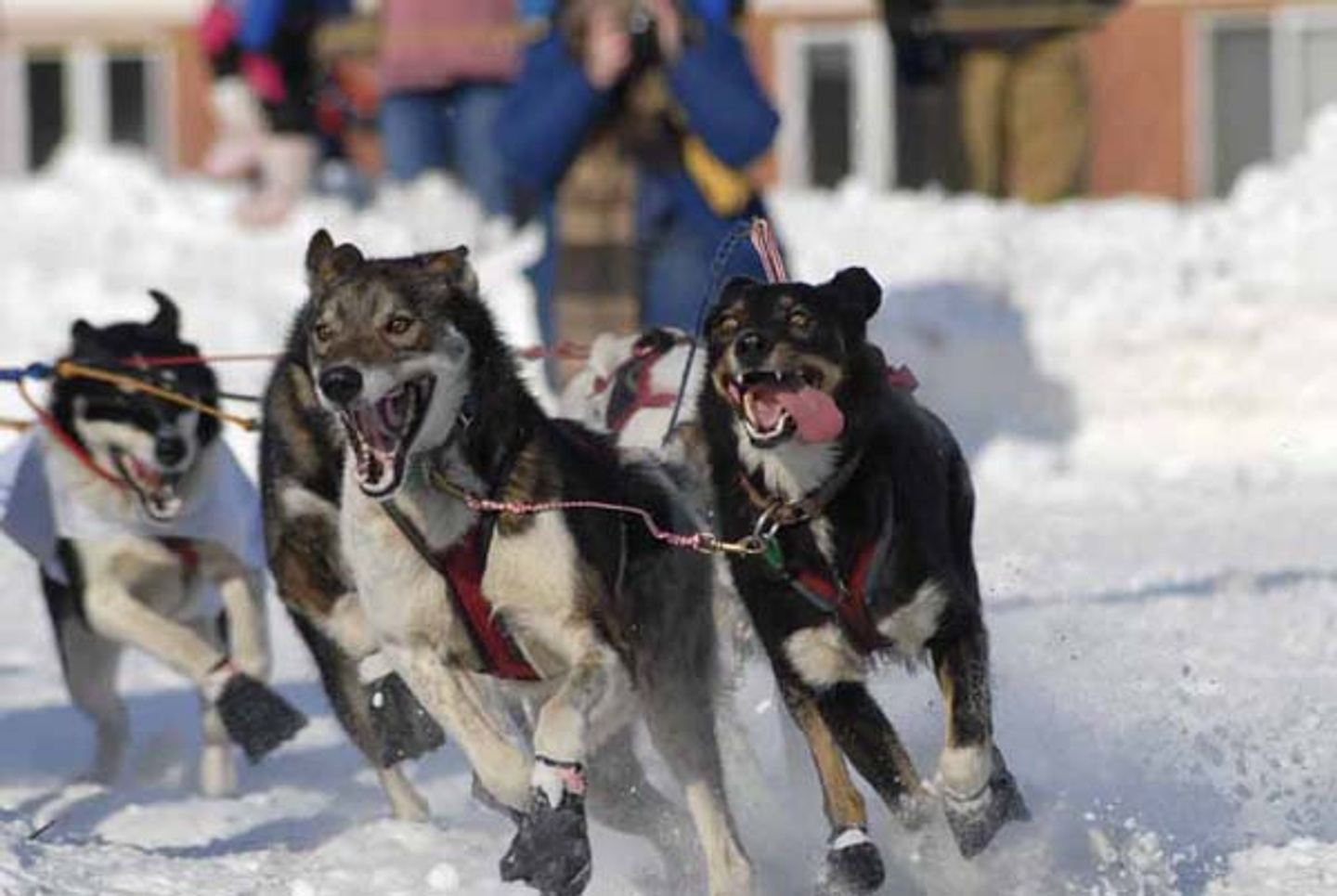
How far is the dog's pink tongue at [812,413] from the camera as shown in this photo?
5.43 m

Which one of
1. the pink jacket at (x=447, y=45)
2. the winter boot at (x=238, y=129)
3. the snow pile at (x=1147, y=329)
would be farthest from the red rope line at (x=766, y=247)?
the winter boot at (x=238, y=129)

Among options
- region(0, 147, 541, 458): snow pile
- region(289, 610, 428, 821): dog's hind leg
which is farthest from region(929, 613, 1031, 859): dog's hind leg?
region(0, 147, 541, 458): snow pile

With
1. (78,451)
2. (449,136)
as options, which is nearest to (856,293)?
(78,451)

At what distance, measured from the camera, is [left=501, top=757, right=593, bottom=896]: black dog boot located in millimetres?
5219

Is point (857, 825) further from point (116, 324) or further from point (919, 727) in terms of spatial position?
point (116, 324)

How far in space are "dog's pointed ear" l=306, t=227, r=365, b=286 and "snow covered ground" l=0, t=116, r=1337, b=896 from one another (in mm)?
1055

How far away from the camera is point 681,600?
5910 mm

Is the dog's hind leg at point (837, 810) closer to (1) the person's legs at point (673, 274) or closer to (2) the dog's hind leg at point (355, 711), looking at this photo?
(2) the dog's hind leg at point (355, 711)

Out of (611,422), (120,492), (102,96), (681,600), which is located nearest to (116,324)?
(120,492)

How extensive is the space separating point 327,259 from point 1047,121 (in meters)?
7.85

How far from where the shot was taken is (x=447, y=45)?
12.5 m

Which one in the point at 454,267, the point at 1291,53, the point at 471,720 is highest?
the point at 1291,53

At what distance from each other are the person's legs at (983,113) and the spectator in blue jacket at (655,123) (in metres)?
2.69

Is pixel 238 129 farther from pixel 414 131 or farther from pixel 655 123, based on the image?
pixel 655 123
